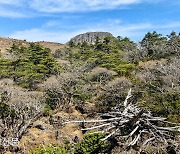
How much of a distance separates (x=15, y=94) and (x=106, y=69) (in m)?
11.5

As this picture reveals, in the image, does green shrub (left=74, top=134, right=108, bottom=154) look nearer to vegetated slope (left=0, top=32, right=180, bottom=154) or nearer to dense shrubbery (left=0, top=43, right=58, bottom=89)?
vegetated slope (left=0, top=32, right=180, bottom=154)

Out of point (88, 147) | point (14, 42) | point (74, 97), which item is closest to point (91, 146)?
point (88, 147)

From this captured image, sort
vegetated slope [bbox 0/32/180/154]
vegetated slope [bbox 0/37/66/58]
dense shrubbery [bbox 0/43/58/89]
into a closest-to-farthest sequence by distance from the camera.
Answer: vegetated slope [bbox 0/32/180/154], dense shrubbery [bbox 0/43/58/89], vegetated slope [bbox 0/37/66/58]

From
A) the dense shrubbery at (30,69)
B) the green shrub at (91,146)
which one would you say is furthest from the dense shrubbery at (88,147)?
the dense shrubbery at (30,69)

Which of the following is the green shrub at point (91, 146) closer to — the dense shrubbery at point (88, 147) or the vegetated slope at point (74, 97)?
the dense shrubbery at point (88, 147)

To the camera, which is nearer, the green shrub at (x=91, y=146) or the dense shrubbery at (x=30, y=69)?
the green shrub at (x=91, y=146)

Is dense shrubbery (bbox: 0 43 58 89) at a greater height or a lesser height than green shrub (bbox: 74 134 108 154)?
greater

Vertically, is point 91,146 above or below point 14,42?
below

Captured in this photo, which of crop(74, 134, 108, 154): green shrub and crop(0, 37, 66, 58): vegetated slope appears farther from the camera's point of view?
crop(0, 37, 66, 58): vegetated slope

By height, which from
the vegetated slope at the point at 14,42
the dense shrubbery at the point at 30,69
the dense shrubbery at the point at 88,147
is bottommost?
the dense shrubbery at the point at 88,147

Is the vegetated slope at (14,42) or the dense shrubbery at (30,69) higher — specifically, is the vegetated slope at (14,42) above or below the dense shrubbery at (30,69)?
above

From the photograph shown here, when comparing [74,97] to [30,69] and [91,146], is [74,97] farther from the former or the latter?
[91,146]

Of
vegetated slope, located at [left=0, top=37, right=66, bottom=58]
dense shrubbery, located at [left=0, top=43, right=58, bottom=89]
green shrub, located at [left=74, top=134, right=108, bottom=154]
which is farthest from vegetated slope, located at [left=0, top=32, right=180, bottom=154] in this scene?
vegetated slope, located at [left=0, top=37, right=66, bottom=58]

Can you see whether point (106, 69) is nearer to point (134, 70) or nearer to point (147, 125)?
point (134, 70)
